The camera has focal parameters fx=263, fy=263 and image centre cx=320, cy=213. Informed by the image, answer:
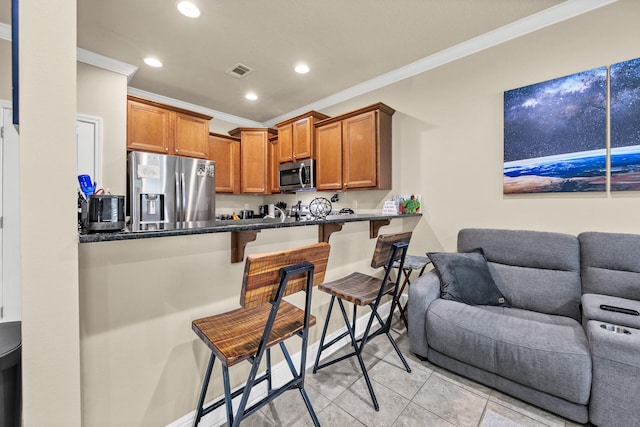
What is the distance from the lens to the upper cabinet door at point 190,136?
364 cm

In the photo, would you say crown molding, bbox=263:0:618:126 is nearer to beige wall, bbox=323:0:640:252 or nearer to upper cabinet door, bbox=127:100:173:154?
beige wall, bbox=323:0:640:252

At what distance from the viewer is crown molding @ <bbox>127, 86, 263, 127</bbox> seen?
3.68 meters

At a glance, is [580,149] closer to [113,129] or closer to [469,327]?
[469,327]

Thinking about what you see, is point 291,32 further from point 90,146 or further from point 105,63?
point 90,146

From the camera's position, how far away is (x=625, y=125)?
1.97 meters

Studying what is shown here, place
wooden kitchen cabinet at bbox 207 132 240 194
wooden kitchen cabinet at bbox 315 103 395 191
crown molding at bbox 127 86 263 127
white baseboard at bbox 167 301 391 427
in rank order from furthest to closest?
1. wooden kitchen cabinet at bbox 207 132 240 194
2. crown molding at bbox 127 86 263 127
3. wooden kitchen cabinet at bbox 315 103 395 191
4. white baseboard at bbox 167 301 391 427

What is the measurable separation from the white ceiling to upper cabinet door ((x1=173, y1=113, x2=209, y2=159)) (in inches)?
20.1

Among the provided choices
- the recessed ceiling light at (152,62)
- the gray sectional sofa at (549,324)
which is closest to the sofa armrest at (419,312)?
the gray sectional sofa at (549,324)

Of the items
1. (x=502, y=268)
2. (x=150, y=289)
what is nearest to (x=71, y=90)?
(x=150, y=289)

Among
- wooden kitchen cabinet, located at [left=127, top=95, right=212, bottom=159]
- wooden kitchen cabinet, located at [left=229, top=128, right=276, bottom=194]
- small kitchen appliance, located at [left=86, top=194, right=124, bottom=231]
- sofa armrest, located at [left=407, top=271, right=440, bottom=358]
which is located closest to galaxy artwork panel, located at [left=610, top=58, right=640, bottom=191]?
sofa armrest, located at [left=407, top=271, right=440, bottom=358]

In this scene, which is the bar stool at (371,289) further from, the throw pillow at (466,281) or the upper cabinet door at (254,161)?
the upper cabinet door at (254,161)

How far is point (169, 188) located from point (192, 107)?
1.72 metres

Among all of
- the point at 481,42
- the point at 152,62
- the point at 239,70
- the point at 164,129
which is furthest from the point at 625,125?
the point at 164,129

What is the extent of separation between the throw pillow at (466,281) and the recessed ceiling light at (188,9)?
2.90 meters
